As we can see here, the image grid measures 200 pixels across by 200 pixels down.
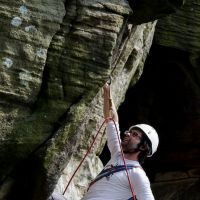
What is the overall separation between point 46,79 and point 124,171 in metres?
2.26

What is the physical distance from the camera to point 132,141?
9047mm

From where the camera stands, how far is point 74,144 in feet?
33.7

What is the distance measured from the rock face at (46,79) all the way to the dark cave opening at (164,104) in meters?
8.04

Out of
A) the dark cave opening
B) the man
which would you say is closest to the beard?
the man

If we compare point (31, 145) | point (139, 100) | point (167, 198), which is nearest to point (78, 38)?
point (31, 145)

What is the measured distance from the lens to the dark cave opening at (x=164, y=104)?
1822cm

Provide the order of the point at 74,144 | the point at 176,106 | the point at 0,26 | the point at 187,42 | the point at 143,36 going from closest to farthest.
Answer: the point at 0,26 < the point at 74,144 < the point at 143,36 < the point at 187,42 < the point at 176,106

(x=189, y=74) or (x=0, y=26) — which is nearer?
(x=0, y=26)

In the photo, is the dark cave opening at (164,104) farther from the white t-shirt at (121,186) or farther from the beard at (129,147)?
the white t-shirt at (121,186)

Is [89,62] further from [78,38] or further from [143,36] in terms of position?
[143,36]

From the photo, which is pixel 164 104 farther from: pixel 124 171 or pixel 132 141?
pixel 124 171

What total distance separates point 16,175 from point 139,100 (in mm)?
9363

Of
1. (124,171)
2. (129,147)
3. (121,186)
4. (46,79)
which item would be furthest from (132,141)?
(46,79)

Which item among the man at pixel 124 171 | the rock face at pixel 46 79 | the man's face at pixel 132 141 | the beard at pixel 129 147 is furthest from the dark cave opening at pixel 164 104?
the beard at pixel 129 147
